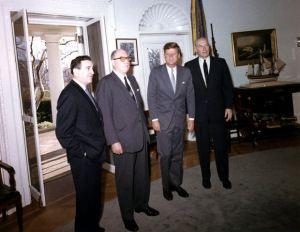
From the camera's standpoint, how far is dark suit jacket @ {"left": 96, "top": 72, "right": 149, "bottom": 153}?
257 centimetres

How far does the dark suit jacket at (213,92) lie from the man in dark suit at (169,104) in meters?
0.14

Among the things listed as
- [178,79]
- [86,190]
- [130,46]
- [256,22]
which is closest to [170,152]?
[178,79]

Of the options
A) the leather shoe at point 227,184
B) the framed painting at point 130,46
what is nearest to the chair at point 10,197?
the leather shoe at point 227,184

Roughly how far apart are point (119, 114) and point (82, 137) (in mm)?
450

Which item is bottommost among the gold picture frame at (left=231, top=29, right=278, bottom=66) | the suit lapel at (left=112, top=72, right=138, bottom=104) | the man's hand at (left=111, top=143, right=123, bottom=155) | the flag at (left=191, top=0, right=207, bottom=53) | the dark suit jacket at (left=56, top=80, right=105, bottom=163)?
the man's hand at (left=111, top=143, right=123, bottom=155)

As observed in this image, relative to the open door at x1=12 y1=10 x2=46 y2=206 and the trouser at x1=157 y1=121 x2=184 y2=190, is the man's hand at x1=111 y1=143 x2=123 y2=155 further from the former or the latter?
the open door at x1=12 y1=10 x2=46 y2=206

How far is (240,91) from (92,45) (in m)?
2.65

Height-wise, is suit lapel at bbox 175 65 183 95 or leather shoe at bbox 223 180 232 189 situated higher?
suit lapel at bbox 175 65 183 95

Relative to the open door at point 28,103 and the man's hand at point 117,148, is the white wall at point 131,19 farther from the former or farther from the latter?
the man's hand at point 117,148

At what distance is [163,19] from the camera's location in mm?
5641

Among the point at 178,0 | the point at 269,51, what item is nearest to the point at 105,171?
the point at 178,0

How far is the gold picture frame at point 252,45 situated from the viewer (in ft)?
19.4

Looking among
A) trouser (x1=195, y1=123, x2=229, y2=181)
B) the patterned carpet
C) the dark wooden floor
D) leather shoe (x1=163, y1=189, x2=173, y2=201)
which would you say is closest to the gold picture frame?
the dark wooden floor

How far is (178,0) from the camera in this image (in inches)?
217
